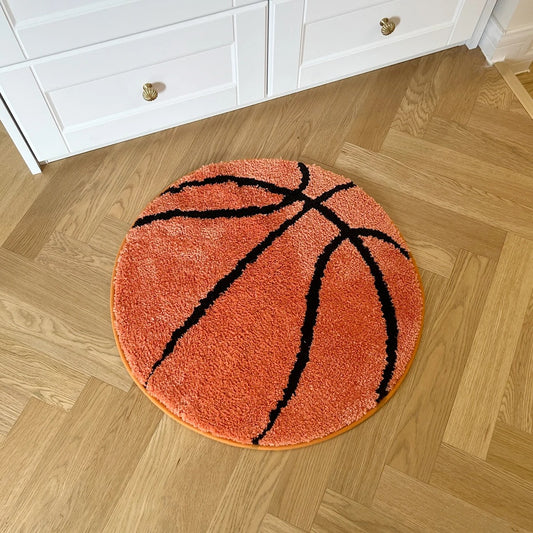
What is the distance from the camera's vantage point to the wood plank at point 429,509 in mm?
1197

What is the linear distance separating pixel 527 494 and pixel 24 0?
140 cm

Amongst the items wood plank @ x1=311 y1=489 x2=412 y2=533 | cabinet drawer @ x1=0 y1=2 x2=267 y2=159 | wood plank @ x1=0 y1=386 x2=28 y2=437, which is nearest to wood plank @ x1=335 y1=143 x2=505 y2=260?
cabinet drawer @ x1=0 y1=2 x2=267 y2=159

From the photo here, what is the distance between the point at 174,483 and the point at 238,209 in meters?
0.67

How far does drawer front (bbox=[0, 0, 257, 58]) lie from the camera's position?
117cm

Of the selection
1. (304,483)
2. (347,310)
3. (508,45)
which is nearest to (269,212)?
(347,310)

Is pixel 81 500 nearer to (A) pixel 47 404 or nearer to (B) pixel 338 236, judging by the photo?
(A) pixel 47 404

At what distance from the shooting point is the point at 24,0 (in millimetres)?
1138

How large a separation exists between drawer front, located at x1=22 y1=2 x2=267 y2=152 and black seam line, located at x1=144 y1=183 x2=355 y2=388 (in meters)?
0.35

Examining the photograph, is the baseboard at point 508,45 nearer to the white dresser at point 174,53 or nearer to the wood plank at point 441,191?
the white dresser at point 174,53

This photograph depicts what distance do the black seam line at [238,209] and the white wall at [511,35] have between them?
27.3 inches

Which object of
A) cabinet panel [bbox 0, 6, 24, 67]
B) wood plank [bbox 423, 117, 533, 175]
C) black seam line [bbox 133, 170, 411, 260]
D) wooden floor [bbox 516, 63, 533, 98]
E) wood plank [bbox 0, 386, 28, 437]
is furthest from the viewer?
wooden floor [bbox 516, 63, 533, 98]

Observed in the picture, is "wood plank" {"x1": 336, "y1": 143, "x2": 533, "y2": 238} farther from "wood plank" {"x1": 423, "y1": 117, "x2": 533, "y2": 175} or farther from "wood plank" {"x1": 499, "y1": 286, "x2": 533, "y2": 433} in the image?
"wood plank" {"x1": 499, "y1": 286, "x2": 533, "y2": 433}

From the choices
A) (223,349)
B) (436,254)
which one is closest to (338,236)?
(436,254)

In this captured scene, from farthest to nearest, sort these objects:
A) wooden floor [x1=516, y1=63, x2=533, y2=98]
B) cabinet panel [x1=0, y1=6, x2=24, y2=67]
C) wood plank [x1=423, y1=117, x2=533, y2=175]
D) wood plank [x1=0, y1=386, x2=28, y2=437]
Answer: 1. wooden floor [x1=516, y1=63, x2=533, y2=98]
2. wood plank [x1=423, y1=117, x2=533, y2=175]
3. wood plank [x1=0, y1=386, x2=28, y2=437]
4. cabinet panel [x1=0, y1=6, x2=24, y2=67]
